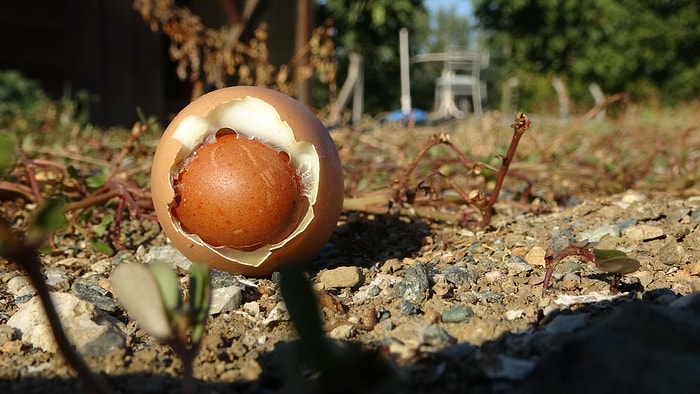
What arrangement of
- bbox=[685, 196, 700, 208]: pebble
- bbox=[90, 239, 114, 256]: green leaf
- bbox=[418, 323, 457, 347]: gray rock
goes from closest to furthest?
1. bbox=[418, 323, 457, 347]: gray rock
2. bbox=[90, 239, 114, 256]: green leaf
3. bbox=[685, 196, 700, 208]: pebble

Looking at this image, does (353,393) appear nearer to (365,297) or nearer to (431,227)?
(365,297)

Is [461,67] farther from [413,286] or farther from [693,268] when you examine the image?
[413,286]

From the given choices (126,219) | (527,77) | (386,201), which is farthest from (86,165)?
(527,77)

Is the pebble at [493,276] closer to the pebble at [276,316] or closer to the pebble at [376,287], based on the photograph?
the pebble at [376,287]

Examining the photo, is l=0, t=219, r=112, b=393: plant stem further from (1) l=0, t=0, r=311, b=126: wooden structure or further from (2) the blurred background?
(1) l=0, t=0, r=311, b=126: wooden structure

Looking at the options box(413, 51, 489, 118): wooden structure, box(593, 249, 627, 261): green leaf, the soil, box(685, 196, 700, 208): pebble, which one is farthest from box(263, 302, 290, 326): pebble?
box(413, 51, 489, 118): wooden structure

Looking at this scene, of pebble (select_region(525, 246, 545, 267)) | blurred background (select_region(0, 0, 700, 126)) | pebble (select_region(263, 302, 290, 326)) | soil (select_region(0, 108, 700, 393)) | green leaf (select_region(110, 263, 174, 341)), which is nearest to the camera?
green leaf (select_region(110, 263, 174, 341))
